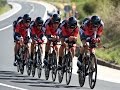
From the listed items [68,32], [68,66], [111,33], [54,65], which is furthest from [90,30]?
[111,33]

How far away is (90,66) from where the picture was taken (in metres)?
15.7

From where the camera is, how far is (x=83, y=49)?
638 inches

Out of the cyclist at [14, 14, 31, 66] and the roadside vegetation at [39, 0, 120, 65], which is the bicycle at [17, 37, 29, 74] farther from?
the roadside vegetation at [39, 0, 120, 65]

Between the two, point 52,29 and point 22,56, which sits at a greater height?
point 52,29

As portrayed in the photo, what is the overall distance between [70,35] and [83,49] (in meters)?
0.72

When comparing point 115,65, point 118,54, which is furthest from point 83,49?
point 118,54

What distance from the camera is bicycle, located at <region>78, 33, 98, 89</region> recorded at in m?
15.6

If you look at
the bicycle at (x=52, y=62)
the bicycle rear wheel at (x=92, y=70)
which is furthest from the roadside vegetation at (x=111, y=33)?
the bicycle rear wheel at (x=92, y=70)

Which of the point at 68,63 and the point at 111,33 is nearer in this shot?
the point at 68,63

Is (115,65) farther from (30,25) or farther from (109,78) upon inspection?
(30,25)

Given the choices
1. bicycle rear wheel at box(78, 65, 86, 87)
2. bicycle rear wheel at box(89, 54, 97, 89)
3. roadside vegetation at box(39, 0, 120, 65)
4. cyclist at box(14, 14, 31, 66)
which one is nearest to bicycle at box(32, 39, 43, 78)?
cyclist at box(14, 14, 31, 66)

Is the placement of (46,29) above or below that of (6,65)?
above

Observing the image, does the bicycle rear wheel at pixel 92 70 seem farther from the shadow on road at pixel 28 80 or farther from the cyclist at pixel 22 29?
the cyclist at pixel 22 29

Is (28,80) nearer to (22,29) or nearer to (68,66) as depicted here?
(68,66)
